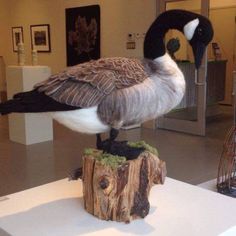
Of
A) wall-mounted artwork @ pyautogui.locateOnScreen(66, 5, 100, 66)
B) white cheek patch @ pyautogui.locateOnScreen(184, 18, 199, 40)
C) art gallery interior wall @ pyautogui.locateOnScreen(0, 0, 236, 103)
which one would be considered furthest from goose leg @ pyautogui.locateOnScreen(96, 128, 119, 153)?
wall-mounted artwork @ pyautogui.locateOnScreen(66, 5, 100, 66)

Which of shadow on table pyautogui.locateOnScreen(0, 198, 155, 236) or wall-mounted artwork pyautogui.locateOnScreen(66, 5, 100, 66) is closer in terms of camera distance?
shadow on table pyautogui.locateOnScreen(0, 198, 155, 236)

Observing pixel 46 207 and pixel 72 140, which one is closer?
pixel 46 207

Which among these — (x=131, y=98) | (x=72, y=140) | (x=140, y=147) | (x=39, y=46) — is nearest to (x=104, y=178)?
(x=140, y=147)

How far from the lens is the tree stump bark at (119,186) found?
59.0 inches

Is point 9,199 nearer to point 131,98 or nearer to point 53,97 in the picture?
point 53,97

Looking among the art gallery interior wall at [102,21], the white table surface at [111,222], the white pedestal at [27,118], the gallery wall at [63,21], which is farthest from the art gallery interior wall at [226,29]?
the white table surface at [111,222]

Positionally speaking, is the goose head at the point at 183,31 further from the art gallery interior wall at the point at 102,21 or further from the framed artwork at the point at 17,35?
the framed artwork at the point at 17,35

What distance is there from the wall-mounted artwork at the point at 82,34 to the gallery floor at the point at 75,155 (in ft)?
5.68

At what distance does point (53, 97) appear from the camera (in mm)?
1359

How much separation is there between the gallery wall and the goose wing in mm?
4511

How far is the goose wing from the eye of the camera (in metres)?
1.35

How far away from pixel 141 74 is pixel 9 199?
93 cm

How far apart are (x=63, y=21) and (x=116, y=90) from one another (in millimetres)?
6324

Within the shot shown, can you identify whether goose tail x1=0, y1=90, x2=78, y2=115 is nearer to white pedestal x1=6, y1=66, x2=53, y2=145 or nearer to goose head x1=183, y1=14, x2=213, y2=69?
goose head x1=183, y1=14, x2=213, y2=69
